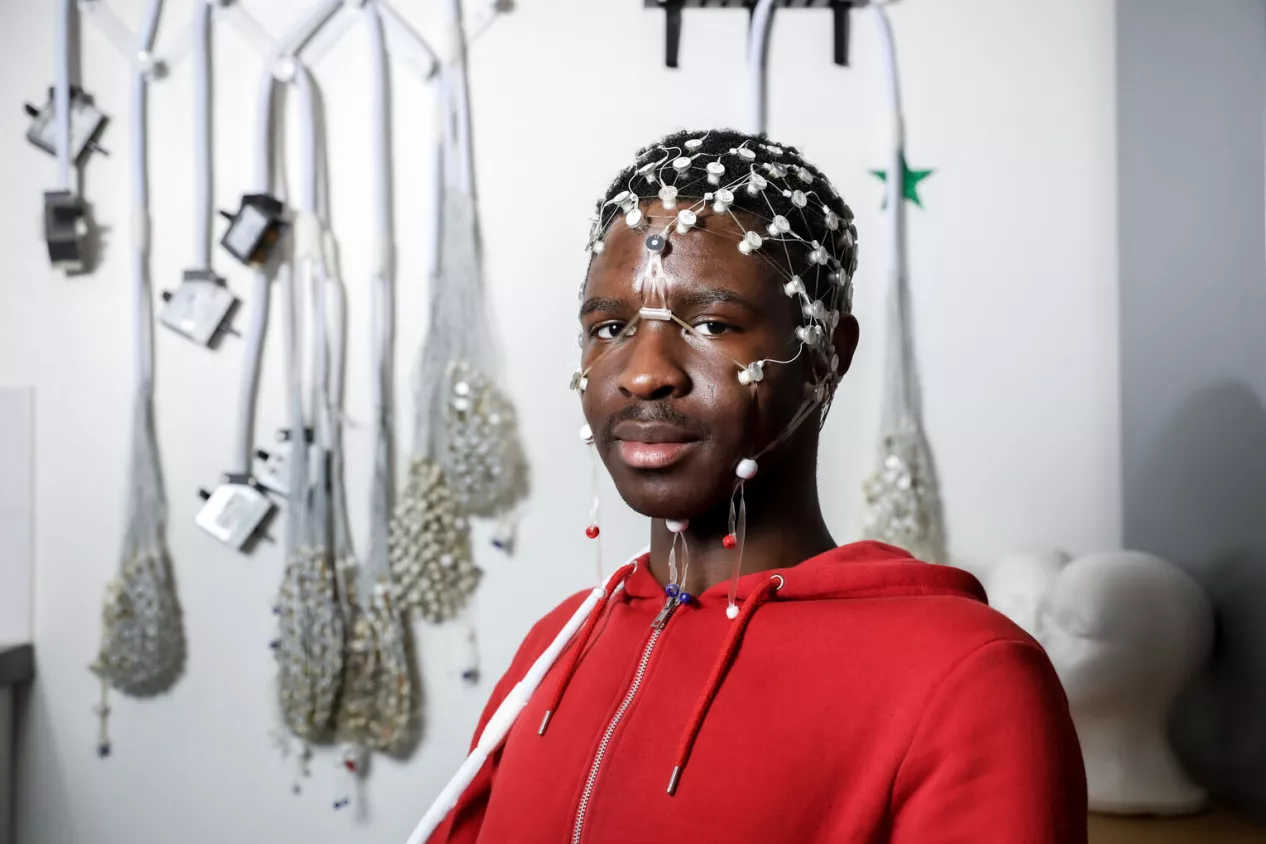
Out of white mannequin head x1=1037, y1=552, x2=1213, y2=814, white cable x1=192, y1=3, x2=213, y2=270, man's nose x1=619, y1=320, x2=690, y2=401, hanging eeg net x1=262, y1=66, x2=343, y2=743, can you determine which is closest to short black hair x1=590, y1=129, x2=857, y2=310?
man's nose x1=619, y1=320, x2=690, y2=401

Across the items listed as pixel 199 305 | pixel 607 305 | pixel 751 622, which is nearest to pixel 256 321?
pixel 199 305

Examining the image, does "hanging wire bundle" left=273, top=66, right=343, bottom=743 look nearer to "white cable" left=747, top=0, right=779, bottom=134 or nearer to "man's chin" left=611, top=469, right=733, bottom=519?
"white cable" left=747, top=0, right=779, bottom=134

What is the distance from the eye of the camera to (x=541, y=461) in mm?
1872

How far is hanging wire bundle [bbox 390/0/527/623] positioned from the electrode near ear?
1.21ft

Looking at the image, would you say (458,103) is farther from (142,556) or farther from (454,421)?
(142,556)

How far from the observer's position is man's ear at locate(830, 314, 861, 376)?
910 mm

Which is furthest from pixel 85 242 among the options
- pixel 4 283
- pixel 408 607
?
pixel 408 607

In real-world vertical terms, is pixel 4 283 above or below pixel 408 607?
above

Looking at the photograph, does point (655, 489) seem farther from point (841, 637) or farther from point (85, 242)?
point (85, 242)

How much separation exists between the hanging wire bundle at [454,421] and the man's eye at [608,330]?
3.12 feet

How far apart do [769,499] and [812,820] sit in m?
0.25

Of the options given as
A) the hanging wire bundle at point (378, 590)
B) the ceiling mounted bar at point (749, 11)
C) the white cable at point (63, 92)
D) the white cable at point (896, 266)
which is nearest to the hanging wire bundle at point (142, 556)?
the white cable at point (63, 92)

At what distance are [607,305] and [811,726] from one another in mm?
351

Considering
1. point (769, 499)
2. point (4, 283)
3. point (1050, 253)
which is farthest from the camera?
point (4, 283)
